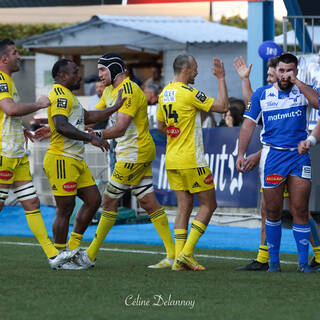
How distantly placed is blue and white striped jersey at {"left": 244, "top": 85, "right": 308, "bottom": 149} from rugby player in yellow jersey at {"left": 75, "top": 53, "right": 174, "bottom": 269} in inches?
51.5

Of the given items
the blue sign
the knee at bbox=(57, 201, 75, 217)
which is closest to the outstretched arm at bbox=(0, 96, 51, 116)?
the knee at bbox=(57, 201, 75, 217)

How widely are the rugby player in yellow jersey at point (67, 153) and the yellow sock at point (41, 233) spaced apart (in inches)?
7.6

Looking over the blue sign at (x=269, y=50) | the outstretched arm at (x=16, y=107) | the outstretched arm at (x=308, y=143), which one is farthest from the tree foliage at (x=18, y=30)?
the outstretched arm at (x=308, y=143)

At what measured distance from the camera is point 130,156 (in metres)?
8.43

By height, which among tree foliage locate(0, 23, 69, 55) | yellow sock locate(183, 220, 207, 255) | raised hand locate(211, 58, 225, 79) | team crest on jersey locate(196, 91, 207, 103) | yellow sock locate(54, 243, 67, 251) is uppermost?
tree foliage locate(0, 23, 69, 55)

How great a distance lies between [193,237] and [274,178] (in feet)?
3.27

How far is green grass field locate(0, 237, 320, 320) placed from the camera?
555cm

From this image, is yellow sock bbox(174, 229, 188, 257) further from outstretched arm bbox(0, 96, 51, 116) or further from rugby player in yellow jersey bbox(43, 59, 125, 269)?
outstretched arm bbox(0, 96, 51, 116)

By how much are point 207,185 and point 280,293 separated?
2.07m

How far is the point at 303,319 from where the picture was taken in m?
5.34

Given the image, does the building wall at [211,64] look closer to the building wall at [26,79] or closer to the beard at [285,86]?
the building wall at [26,79]

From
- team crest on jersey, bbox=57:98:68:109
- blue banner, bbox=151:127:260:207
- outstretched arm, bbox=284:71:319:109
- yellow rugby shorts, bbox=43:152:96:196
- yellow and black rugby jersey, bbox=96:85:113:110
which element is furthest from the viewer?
blue banner, bbox=151:127:260:207

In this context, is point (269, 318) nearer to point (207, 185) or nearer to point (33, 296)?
point (33, 296)

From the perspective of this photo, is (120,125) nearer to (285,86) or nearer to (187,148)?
(187,148)
